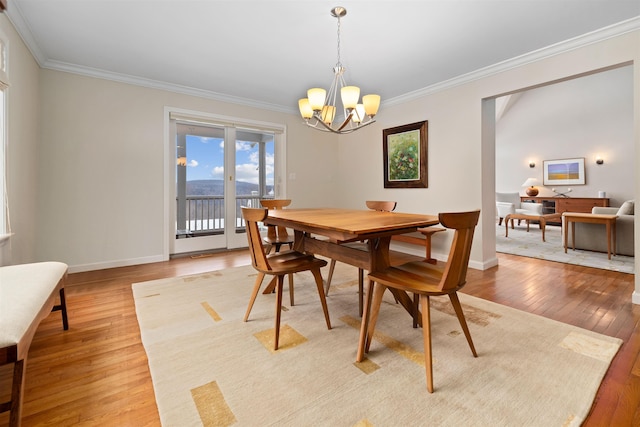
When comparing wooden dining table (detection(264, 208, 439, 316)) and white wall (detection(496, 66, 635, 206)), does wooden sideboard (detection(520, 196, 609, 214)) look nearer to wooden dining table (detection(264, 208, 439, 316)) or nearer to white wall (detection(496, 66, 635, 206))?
white wall (detection(496, 66, 635, 206))

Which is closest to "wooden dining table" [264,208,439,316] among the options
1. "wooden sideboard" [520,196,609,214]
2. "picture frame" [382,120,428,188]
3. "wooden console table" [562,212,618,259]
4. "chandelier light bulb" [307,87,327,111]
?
"chandelier light bulb" [307,87,327,111]

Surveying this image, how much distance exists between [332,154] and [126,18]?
12.0 ft

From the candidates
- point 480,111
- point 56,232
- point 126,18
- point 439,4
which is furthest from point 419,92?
point 56,232

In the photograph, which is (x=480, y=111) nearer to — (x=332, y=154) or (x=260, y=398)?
(x=332, y=154)

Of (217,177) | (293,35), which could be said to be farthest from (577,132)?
(217,177)

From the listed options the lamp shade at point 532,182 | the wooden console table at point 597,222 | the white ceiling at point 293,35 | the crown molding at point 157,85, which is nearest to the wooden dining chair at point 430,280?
the white ceiling at point 293,35

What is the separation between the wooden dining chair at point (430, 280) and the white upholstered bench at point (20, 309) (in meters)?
1.42

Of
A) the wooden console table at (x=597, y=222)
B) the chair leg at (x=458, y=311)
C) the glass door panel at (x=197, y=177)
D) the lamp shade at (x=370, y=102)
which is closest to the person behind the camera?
the chair leg at (x=458, y=311)

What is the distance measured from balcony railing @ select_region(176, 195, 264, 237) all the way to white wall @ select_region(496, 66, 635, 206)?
8.05m

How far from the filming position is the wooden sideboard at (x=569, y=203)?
6.86 meters

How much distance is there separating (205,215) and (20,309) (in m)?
4.08

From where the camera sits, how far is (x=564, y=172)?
25.1 ft

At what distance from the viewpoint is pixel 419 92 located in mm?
4035

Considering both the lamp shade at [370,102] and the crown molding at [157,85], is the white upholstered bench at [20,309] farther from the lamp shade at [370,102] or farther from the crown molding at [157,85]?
the crown molding at [157,85]
